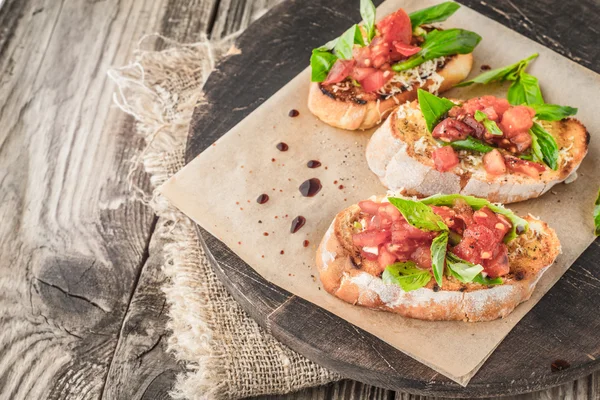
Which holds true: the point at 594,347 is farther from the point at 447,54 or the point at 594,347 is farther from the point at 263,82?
the point at 263,82

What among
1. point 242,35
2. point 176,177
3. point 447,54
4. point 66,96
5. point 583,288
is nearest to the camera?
point 583,288

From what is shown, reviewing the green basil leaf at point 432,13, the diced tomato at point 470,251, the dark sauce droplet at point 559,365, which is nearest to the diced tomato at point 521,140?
the diced tomato at point 470,251

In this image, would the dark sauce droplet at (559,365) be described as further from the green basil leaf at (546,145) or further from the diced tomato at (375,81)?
the diced tomato at (375,81)

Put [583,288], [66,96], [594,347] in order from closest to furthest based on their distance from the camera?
[594,347] → [583,288] → [66,96]

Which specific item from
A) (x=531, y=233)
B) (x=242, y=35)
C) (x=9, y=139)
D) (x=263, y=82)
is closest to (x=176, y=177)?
(x=263, y=82)

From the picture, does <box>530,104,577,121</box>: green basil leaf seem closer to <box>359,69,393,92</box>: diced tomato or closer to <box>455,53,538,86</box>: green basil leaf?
<box>455,53,538,86</box>: green basil leaf

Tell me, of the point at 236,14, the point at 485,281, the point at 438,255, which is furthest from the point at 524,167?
the point at 236,14
